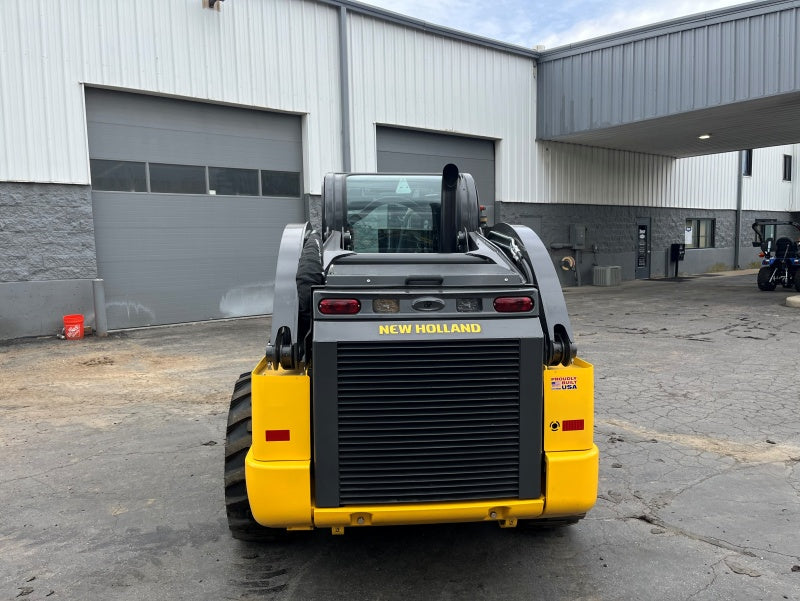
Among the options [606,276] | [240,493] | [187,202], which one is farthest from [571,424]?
[606,276]

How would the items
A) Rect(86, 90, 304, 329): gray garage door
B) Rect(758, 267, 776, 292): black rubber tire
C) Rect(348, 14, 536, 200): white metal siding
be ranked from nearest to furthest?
Rect(86, 90, 304, 329): gray garage door
Rect(348, 14, 536, 200): white metal siding
Rect(758, 267, 776, 292): black rubber tire

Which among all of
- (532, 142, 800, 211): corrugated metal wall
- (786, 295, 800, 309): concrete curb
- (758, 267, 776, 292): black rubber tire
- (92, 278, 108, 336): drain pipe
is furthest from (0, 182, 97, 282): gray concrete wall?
(758, 267, 776, 292): black rubber tire

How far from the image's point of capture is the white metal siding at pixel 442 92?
47.4 feet

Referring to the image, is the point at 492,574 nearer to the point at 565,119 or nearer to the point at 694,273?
the point at 565,119

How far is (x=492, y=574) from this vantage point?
3.31 metres

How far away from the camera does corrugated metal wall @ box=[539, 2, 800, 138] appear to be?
1309 cm

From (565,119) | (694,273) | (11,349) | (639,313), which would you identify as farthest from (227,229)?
(694,273)

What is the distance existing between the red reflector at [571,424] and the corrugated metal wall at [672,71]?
13.3 m

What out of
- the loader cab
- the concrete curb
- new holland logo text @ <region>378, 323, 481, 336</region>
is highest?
the loader cab

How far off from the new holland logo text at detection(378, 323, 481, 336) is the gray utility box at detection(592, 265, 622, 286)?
729 inches

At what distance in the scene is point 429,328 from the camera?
9.59 feet

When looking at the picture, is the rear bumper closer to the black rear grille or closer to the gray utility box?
the black rear grille

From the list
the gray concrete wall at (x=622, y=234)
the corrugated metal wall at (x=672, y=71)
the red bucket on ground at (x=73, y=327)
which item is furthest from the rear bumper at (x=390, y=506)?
the gray concrete wall at (x=622, y=234)

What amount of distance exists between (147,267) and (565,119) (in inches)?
482
